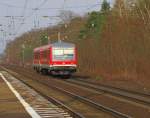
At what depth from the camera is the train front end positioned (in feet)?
156

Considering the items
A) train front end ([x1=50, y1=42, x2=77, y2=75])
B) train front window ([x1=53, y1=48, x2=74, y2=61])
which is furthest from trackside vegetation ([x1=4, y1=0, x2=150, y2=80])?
train front window ([x1=53, y1=48, x2=74, y2=61])

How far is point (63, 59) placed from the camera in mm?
48000

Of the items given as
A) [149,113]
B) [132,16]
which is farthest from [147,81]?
[149,113]

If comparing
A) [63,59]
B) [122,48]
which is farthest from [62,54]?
[122,48]

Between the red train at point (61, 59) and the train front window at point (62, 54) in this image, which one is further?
the train front window at point (62, 54)

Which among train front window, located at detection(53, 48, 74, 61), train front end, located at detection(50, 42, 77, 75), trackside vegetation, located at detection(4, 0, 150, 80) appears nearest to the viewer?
trackside vegetation, located at detection(4, 0, 150, 80)

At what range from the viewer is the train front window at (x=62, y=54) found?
157 ft

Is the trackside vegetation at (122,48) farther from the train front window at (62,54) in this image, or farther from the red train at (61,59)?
the train front window at (62,54)

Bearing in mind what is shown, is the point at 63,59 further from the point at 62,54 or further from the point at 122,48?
the point at 122,48

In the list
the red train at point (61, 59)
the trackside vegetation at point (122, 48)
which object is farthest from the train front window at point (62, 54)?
the trackside vegetation at point (122, 48)

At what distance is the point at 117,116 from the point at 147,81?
63.7 ft

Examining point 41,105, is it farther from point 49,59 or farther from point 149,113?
point 49,59

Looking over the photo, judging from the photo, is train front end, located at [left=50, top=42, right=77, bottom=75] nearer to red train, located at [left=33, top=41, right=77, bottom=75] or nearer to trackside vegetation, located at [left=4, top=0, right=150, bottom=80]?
red train, located at [left=33, top=41, right=77, bottom=75]

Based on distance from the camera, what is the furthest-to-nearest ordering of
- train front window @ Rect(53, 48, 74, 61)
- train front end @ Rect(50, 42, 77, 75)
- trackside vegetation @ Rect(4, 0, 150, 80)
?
train front window @ Rect(53, 48, 74, 61) < train front end @ Rect(50, 42, 77, 75) < trackside vegetation @ Rect(4, 0, 150, 80)
